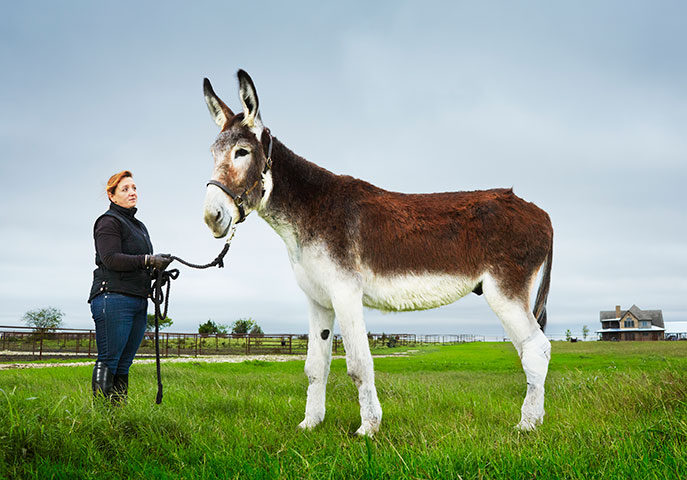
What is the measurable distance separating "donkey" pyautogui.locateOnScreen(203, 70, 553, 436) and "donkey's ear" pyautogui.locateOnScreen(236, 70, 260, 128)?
0.04ft

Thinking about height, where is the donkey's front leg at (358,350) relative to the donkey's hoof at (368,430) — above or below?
above

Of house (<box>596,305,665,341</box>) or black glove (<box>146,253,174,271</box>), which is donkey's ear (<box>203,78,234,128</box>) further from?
house (<box>596,305,665,341</box>)

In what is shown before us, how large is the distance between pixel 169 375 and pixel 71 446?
8.86 m

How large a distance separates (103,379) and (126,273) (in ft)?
4.25

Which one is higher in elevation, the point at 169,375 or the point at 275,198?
the point at 275,198

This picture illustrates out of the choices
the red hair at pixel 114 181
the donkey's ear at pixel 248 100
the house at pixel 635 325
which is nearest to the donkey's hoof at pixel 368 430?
the donkey's ear at pixel 248 100

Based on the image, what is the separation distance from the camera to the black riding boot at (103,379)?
18.5ft

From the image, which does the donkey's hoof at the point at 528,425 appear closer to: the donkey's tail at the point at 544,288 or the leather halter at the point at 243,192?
the donkey's tail at the point at 544,288

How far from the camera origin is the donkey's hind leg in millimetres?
5387

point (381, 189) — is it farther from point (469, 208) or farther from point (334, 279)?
point (334, 279)

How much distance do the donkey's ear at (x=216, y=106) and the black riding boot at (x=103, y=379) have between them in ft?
10.7

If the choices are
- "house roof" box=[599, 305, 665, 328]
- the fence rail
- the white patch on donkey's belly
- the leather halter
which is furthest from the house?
the leather halter

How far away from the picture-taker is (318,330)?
5.74 m

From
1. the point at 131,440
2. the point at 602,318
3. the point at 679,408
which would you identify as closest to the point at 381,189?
the point at 131,440
